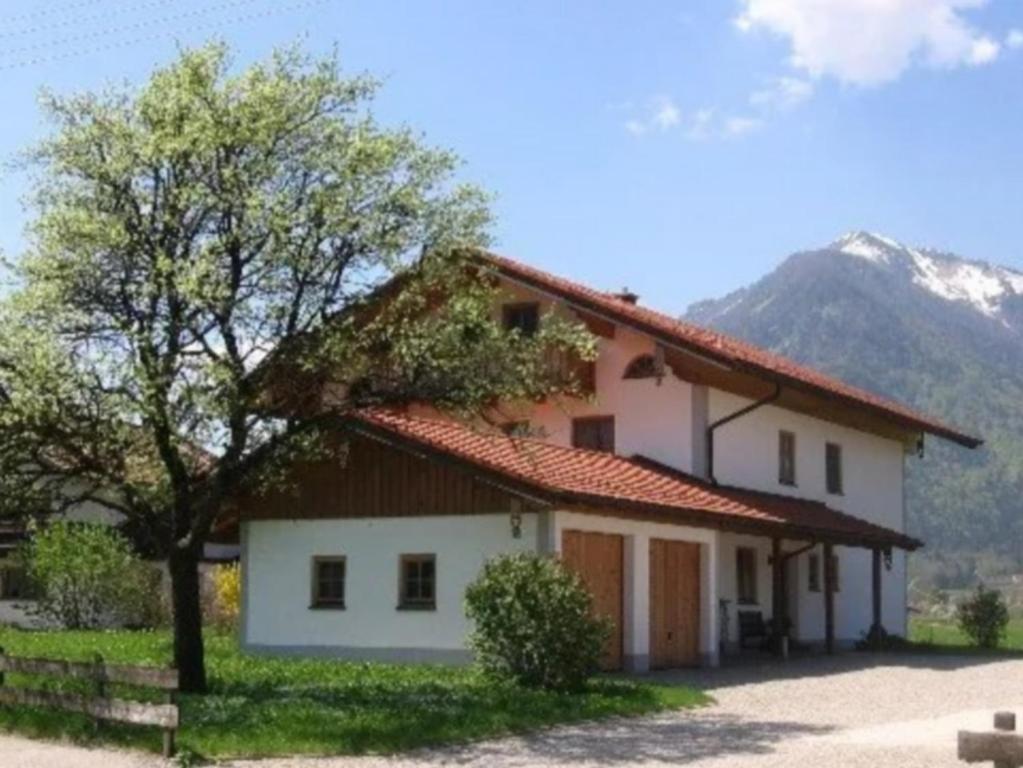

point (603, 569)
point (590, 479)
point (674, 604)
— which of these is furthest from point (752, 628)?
point (590, 479)

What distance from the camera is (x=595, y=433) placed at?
105ft

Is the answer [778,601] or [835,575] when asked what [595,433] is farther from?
[835,575]

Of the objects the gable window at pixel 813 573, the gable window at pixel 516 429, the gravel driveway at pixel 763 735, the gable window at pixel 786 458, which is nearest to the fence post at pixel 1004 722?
the gravel driveway at pixel 763 735

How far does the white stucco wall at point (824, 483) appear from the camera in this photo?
32938mm

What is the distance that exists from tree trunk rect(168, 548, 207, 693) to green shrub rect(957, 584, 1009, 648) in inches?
905

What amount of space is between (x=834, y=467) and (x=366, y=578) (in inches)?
575

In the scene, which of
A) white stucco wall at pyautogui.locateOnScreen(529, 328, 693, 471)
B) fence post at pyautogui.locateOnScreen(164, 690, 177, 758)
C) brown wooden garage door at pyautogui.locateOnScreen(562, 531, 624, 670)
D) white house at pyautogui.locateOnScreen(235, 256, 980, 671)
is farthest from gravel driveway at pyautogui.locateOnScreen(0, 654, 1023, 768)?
white stucco wall at pyautogui.locateOnScreen(529, 328, 693, 471)

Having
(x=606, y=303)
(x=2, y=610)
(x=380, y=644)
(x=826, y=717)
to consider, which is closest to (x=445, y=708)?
(x=826, y=717)

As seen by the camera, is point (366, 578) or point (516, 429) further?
point (516, 429)

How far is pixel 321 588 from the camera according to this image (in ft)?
93.7

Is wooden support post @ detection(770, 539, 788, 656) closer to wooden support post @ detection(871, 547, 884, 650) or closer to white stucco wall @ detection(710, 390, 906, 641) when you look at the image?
white stucco wall @ detection(710, 390, 906, 641)

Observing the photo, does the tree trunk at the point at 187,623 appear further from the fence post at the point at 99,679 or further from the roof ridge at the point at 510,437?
the roof ridge at the point at 510,437

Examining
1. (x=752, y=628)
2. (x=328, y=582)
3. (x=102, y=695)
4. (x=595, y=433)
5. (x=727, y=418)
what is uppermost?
(x=727, y=418)

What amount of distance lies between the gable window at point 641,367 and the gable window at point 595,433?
0.95 meters
